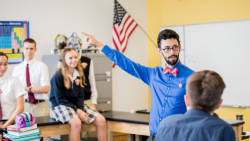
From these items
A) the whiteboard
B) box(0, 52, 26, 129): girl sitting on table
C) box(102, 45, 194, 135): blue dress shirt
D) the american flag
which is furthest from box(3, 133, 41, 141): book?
the whiteboard

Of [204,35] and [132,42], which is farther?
[132,42]

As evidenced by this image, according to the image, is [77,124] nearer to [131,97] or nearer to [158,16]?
[131,97]

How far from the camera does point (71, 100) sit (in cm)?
336

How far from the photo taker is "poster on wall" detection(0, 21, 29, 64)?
14.8 feet

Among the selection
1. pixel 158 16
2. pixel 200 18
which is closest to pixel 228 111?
pixel 200 18

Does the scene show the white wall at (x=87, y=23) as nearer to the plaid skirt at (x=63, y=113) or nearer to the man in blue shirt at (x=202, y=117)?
the plaid skirt at (x=63, y=113)

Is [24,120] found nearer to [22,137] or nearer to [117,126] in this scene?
[22,137]

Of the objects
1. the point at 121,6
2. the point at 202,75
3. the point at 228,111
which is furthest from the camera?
the point at 121,6

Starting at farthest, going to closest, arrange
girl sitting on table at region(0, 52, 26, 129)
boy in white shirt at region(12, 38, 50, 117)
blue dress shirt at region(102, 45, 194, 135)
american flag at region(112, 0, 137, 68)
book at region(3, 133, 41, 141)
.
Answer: american flag at region(112, 0, 137, 68)
boy in white shirt at region(12, 38, 50, 117)
girl sitting on table at region(0, 52, 26, 129)
book at region(3, 133, 41, 141)
blue dress shirt at region(102, 45, 194, 135)

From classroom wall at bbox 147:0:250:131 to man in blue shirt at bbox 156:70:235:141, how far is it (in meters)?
4.24

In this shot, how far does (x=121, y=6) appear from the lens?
19.2ft

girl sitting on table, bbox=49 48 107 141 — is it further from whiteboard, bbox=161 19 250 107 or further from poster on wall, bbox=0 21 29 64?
whiteboard, bbox=161 19 250 107

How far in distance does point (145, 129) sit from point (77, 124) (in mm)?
799

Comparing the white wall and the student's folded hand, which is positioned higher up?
the white wall
